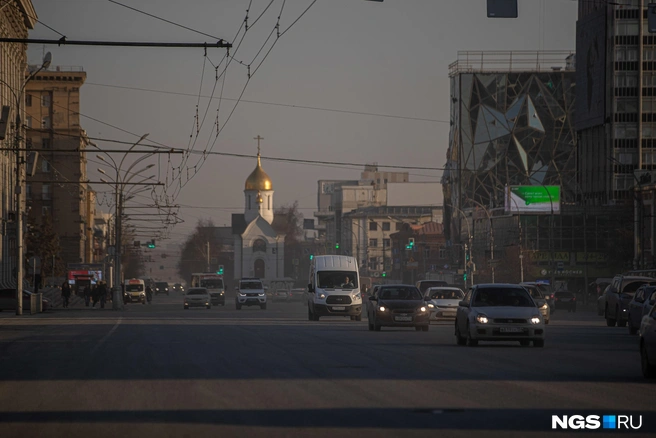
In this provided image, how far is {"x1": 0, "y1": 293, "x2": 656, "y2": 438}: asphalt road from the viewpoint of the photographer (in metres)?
9.80

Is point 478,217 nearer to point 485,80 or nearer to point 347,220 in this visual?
point 485,80

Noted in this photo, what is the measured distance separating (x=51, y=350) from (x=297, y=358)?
19.9ft

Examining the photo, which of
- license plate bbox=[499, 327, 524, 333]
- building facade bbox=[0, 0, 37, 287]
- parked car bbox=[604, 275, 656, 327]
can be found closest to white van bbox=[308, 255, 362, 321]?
parked car bbox=[604, 275, 656, 327]

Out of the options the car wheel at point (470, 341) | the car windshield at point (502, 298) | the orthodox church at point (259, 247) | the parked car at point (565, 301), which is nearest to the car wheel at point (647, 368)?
the car wheel at point (470, 341)

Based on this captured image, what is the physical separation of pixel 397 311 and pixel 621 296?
28.6ft

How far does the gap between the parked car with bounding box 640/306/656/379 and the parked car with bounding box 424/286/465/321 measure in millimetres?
23376

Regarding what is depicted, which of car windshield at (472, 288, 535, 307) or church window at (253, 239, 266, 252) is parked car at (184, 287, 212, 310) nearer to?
car windshield at (472, 288, 535, 307)

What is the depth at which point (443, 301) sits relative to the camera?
38.7 metres

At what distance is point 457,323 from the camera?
77.7 feet

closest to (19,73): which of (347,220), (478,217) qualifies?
(478,217)

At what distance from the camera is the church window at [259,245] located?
6348 inches

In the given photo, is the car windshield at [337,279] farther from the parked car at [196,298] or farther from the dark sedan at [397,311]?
the parked car at [196,298]

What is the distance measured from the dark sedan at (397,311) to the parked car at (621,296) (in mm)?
7401

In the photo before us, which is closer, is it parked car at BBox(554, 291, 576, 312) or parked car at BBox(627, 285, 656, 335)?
parked car at BBox(627, 285, 656, 335)
